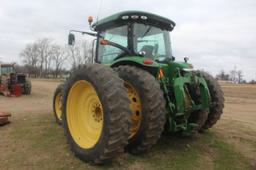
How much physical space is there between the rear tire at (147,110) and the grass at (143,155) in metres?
0.35

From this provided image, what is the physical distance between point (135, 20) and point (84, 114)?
79.1 inches

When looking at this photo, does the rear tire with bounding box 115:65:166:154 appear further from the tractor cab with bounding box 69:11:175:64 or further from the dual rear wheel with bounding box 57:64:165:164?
the tractor cab with bounding box 69:11:175:64

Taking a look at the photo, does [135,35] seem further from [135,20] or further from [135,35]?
[135,20]

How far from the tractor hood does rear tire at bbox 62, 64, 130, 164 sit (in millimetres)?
1299

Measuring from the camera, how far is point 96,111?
432 centimetres

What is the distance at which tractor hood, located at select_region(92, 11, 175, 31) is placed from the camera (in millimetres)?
4812

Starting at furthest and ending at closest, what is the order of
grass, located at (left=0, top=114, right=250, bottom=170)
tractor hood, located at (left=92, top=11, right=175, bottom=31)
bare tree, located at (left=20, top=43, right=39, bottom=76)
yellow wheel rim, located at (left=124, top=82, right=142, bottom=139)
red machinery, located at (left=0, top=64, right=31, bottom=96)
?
bare tree, located at (left=20, top=43, right=39, bottom=76), red machinery, located at (left=0, top=64, right=31, bottom=96), tractor hood, located at (left=92, top=11, right=175, bottom=31), yellow wheel rim, located at (left=124, top=82, right=142, bottom=139), grass, located at (left=0, top=114, right=250, bottom=170)

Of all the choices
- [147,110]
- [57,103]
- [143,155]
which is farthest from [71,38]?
[143,155]

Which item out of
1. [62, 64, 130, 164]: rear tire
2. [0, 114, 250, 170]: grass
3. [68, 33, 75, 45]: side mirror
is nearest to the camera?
[62, 64, 130, 164]: rear tire

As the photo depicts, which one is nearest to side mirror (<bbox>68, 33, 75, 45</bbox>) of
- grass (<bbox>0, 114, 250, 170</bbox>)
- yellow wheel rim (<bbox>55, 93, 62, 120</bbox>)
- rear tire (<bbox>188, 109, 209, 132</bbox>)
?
yellow wheel rim (<bbox>55, 93, 62, 120</bbox>)

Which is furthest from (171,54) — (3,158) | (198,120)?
(3,158)

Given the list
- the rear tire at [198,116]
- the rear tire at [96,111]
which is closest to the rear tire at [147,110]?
the rear tire at [96,111]

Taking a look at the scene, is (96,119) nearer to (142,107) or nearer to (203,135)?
(142,107)

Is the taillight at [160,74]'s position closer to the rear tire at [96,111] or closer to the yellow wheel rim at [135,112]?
the yellow wheel rim at [135,112]
